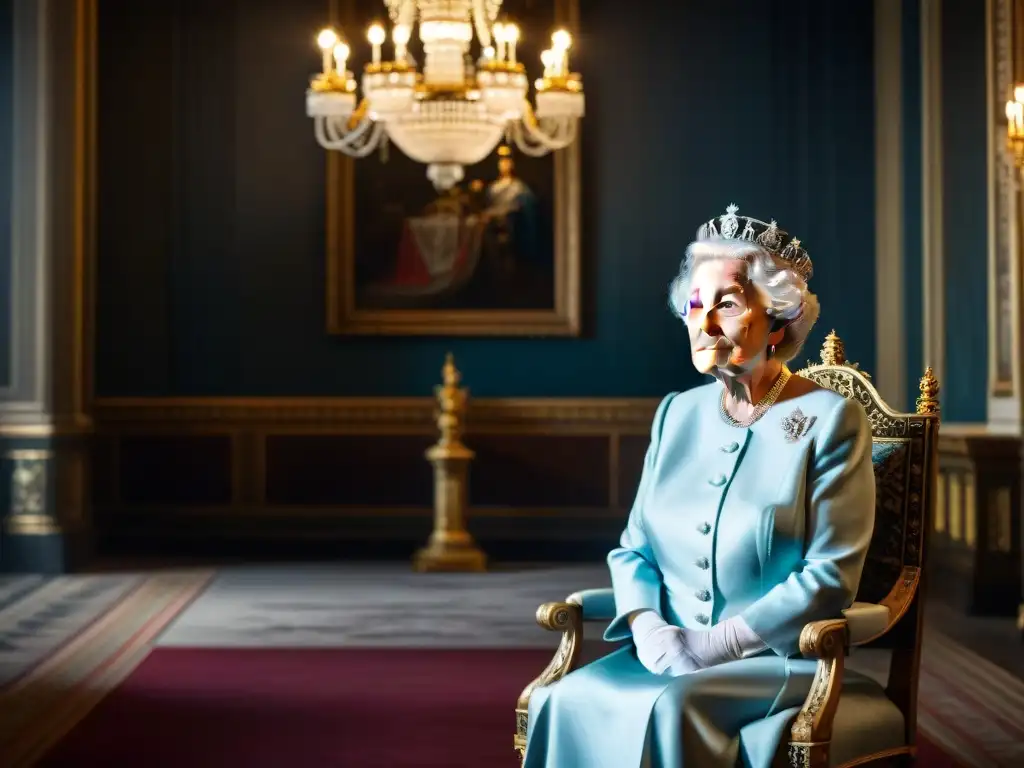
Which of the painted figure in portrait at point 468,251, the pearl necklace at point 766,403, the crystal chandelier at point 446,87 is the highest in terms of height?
the crystal chandelier at point 446,87

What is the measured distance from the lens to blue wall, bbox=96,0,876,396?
965 centimetres

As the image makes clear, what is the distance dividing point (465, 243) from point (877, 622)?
6.99 metres

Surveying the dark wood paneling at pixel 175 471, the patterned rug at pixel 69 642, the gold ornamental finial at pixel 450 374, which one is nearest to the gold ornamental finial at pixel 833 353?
the patterned rug at pixel 69 642

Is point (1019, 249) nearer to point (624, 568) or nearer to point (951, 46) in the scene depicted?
point (951, 46)

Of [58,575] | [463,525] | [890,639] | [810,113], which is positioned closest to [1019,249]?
[810,113]

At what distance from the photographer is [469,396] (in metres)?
9.72

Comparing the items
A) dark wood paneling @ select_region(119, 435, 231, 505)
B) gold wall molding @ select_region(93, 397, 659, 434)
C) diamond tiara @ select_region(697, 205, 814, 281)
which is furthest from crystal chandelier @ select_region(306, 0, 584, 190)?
diamond tiara @ select_region(697, 205, 814, 281)

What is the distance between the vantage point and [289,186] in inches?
381

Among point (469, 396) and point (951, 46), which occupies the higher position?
point (951, 46)

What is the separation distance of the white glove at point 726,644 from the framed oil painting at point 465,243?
690 centimetres

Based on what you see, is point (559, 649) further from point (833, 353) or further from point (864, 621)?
point (833, 353)

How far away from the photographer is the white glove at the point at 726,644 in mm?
2719

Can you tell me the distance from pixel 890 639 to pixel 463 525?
19.6 ft

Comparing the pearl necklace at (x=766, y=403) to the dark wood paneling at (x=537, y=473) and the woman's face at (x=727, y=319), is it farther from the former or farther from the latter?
the dark wood paneling at (x=537, y=473)
